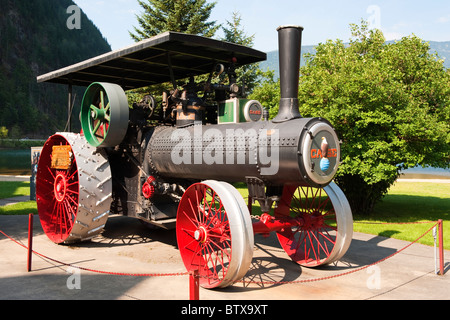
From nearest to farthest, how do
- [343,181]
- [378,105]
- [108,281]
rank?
[108,281]
[378,105]
[343,181]

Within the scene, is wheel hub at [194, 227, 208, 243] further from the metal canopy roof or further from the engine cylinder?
the metal canopy roof

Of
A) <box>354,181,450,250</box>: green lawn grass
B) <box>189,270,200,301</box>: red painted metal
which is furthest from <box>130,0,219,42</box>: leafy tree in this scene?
<box>189,270,200,301</box>: red painted metal

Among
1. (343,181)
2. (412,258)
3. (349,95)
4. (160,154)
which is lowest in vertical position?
(412,258)

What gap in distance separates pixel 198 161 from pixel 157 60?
2.56m

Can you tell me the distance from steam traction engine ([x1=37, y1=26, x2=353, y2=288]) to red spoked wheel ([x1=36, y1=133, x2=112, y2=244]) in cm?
2

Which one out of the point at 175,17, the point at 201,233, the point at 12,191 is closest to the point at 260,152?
the point at 201,233

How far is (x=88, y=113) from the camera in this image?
273 inches

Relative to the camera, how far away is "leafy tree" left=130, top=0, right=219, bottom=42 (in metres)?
A: 19.7

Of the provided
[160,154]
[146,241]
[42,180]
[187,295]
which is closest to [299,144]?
[187,295]

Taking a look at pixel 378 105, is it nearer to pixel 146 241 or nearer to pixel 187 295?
pixel 146 241

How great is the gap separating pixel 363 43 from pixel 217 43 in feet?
27.7

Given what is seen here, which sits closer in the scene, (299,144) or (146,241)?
(299,144)

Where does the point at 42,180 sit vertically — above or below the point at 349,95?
below

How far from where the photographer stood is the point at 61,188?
7102 mm
